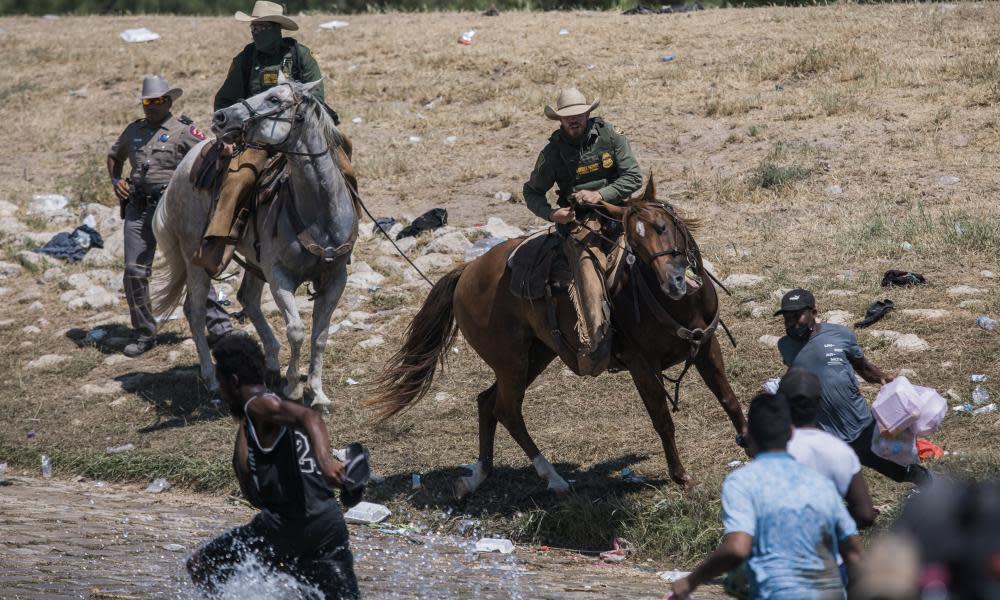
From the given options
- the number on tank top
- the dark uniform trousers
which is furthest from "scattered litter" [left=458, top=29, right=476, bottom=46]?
the number on tank top

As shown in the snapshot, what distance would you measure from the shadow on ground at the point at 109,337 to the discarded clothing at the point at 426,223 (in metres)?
2.63

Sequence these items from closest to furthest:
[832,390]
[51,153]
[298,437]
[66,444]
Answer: [298,437]
[832,390]
[66,444]
[51,153]

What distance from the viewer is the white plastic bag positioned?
615 centimetres

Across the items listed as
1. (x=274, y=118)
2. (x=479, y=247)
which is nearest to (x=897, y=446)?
(x=274, y=118)

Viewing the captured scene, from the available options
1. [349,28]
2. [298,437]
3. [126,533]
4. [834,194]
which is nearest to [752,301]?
[834,194]

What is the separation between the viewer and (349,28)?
2100cm

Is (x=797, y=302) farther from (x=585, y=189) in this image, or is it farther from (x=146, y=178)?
(x=146, y=178)

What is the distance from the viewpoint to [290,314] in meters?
9.20

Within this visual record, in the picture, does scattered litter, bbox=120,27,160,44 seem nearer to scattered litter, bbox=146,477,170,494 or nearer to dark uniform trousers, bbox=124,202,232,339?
dark uniform trousers, bbox=124,202,232,339

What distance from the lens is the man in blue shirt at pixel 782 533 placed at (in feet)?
12.8

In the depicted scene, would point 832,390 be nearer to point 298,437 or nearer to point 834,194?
point 298,437

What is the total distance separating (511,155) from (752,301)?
17.9 feet

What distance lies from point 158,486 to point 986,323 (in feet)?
19.5

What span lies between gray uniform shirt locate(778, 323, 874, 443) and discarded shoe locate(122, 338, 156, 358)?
6.93 meters
